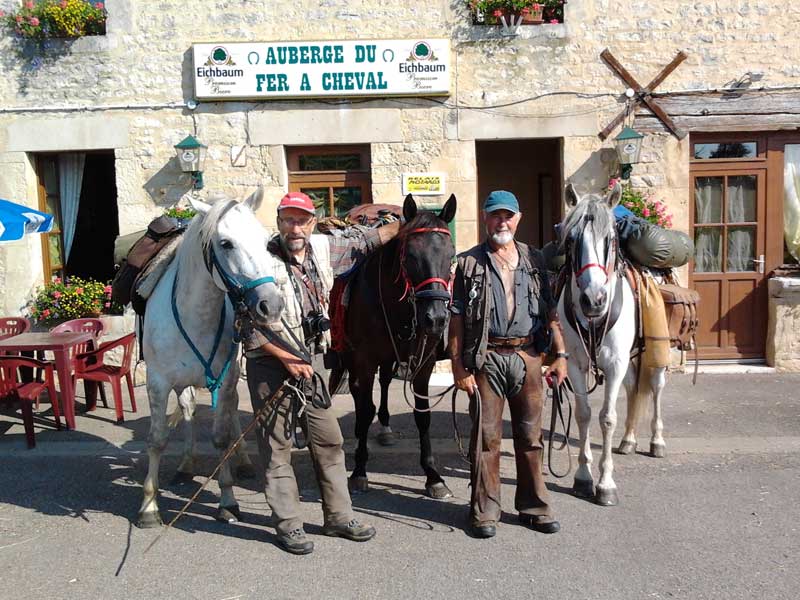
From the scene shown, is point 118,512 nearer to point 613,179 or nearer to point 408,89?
point 408,89

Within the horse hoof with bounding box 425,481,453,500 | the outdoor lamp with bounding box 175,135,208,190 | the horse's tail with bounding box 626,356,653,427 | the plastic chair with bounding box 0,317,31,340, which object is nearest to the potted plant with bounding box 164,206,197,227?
the outdoor lamp with bounding box 175,135,208,190

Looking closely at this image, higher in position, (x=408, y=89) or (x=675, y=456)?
(x=408, y=89)

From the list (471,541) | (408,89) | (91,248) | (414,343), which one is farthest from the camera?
(91,248)

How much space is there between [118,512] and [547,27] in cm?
695

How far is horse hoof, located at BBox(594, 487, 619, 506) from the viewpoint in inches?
176

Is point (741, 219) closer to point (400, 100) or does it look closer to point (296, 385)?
point (400, 100)

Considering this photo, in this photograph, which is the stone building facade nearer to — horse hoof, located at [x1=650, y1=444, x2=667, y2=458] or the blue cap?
horse hoof, located at [x1=650, y1=444, x2=667, y2=458]

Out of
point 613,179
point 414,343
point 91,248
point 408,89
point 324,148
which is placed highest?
point 408,89

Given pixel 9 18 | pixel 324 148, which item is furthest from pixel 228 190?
pixel 9 18

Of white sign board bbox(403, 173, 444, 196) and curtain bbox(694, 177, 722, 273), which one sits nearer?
white sign board bbox(403, 173, 444, 196)

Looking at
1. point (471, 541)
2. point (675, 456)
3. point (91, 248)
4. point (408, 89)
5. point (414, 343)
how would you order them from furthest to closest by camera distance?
point (91, 248), point (408, 89), point (675, 456), point (414, 343), point (471, 541)

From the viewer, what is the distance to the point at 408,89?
26.5 ft

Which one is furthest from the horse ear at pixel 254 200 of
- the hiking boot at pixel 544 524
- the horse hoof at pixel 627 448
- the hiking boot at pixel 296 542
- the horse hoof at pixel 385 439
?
the horse hoof at pixel 627 448

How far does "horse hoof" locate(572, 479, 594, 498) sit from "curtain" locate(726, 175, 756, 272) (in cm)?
494
